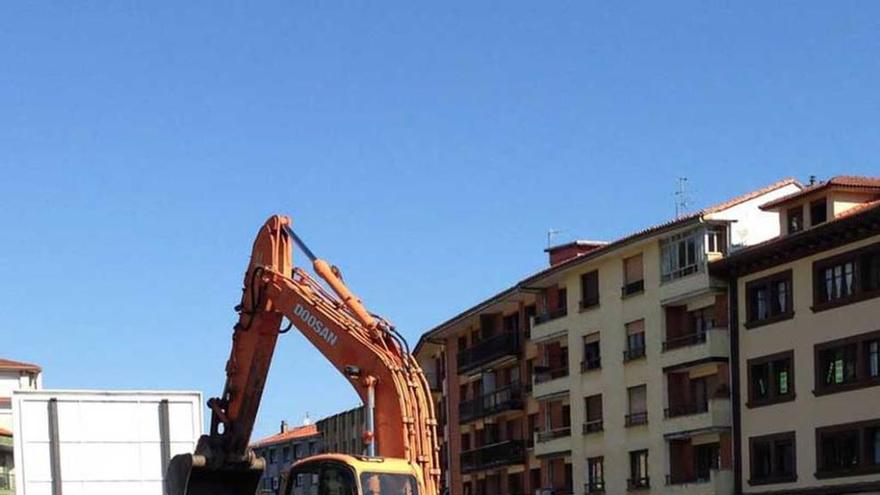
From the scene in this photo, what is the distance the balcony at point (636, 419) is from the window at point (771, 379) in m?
7.57

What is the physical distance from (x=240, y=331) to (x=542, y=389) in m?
53.8

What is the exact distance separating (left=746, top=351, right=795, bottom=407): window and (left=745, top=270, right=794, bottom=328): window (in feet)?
5.39

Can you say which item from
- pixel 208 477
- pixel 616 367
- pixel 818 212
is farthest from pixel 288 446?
pixel 208 477

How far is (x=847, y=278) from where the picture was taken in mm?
63969

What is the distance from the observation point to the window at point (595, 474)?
262 ft

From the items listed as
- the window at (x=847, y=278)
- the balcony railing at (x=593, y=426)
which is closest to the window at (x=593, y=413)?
the balcony railing at (x=593, y=426)

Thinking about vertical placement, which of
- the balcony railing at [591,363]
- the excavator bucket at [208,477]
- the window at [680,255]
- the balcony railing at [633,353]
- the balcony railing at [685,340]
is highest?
the window at [680,255]

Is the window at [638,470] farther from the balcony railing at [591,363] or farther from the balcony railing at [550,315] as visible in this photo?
the balcony railing at [550,315]

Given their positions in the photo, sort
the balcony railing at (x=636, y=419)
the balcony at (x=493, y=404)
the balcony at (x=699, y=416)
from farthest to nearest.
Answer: the balcony at (x=493, y=404) < the balcony railing at (x=636, y=419) < the balcony at (x=699, y=416)

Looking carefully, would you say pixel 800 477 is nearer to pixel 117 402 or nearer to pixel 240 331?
pixel 240 331

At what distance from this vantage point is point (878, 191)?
6850 centimetres

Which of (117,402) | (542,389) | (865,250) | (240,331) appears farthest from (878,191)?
(117,402)

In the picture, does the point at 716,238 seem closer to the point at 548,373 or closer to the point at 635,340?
the point at 635,340

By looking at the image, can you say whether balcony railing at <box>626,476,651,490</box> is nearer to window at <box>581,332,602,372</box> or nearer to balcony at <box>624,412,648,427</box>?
balcony at <box>624,412,648,427</box>
